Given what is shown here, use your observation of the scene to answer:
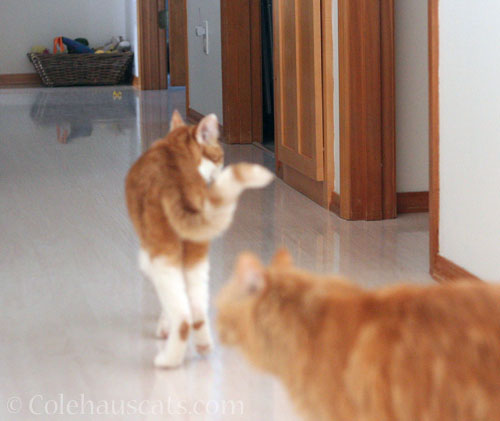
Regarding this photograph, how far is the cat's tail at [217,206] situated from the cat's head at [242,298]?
30cm

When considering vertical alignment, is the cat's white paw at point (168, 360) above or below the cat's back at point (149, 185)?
below

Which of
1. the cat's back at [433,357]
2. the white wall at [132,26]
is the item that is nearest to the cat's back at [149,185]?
the cat's back at [433,357]

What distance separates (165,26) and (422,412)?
900 cm

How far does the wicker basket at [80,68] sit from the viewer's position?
32.0ft

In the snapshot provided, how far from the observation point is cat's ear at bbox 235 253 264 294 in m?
0.81

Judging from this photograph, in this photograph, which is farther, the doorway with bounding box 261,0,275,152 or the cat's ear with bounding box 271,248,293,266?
the doorway with bounding box 261,0,275,152

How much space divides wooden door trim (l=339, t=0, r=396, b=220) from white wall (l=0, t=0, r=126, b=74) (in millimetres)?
8044

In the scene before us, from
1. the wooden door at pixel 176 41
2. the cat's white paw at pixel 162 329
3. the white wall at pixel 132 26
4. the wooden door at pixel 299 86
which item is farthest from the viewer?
the white wall at pixel 132 26

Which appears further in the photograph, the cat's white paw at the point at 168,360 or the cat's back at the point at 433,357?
the cat's white paw at the point at 168,360

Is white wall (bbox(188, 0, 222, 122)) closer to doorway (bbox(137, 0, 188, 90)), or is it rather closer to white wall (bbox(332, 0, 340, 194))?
white wall (bbox(332, 0, 340, 194))

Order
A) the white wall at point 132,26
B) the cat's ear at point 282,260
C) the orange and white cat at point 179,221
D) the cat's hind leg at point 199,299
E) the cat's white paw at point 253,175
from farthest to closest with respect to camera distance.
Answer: the white wall at point 132,26 < the cat's hind leg at point 199,299 < the orange and white cat at point 179,221 < the cat's white paw at point 253,175 < the cat's ear at point 282,260

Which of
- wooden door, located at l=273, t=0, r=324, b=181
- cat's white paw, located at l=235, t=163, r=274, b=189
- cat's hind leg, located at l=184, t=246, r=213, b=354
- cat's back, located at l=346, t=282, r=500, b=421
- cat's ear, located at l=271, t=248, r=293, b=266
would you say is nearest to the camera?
cat's back, located at l=346, t=282, r=500, b=421

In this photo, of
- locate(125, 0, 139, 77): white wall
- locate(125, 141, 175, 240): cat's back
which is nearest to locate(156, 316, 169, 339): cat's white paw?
locate(125, 141, 175, 240): cat's back

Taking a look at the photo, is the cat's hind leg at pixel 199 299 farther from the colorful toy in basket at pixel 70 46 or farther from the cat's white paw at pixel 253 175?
the colorful toy in basket at pixel 70 46
